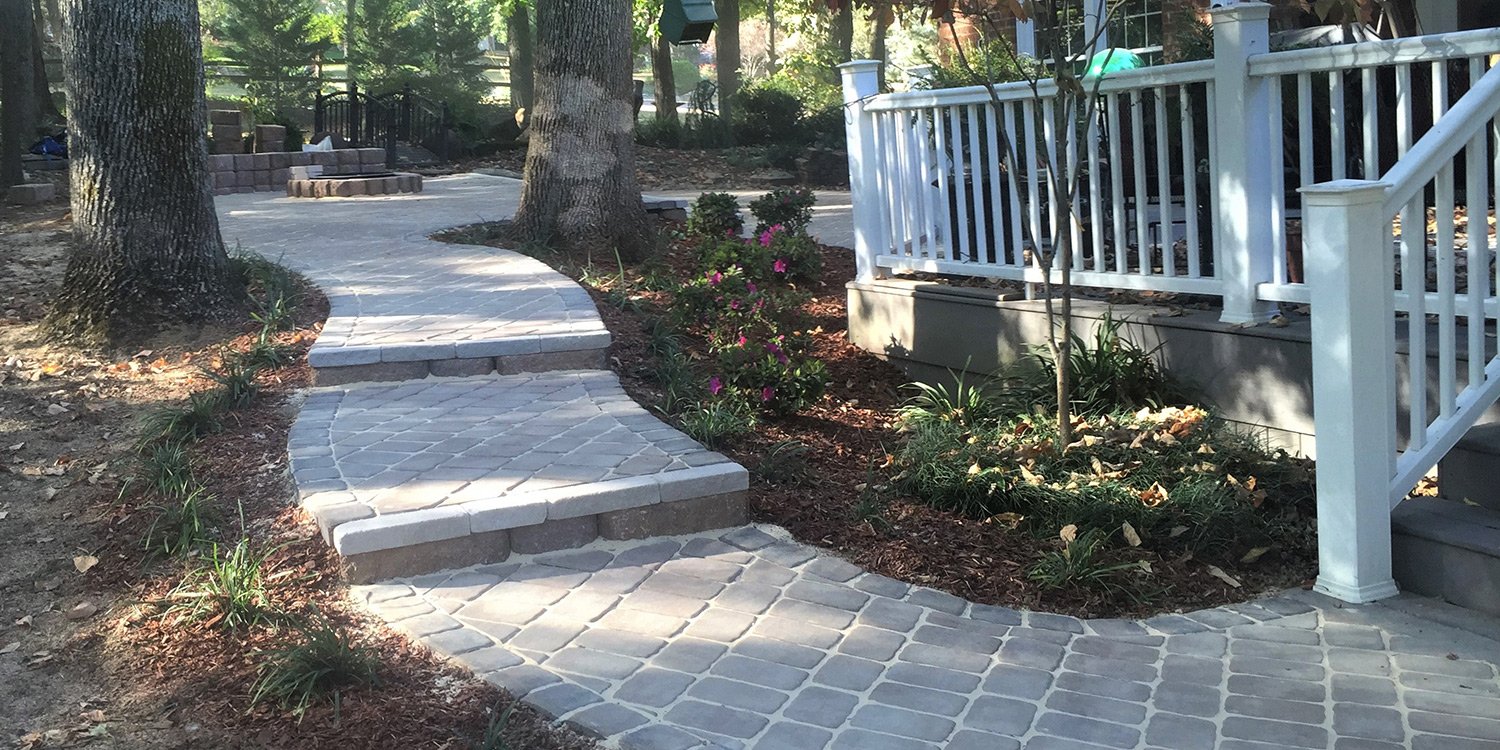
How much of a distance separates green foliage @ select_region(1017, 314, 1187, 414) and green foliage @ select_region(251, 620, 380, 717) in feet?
9.88

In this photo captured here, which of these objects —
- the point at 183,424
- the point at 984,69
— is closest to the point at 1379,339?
the point at 183,424

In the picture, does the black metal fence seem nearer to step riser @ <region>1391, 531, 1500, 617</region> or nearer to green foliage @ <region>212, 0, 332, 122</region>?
green foliage @ <region>212, 0, 332, 122</region>

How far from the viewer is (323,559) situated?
4.04 m

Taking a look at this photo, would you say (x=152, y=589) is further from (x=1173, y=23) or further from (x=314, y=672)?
(x=1173, y=23)

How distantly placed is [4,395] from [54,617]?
247cm

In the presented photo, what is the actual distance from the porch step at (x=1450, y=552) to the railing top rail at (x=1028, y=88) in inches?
75.0

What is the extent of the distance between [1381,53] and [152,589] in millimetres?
4387

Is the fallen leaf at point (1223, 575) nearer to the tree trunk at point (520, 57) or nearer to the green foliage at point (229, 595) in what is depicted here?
the green foliage at point (229, 595)

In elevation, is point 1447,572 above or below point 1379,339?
below

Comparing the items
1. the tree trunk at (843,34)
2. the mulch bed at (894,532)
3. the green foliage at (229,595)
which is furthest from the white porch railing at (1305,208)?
the tree trunk at (843,34)

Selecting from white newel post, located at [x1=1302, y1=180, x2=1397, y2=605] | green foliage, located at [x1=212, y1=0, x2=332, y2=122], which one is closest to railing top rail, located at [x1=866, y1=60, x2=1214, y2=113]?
white newel post, located at [x1=1302, y1=180, x2=1397, y2=605]

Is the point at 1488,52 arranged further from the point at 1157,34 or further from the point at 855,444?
the point at 1157,34

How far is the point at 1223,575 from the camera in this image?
4086 millimetres

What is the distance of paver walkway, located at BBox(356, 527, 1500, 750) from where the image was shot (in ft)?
10.0
